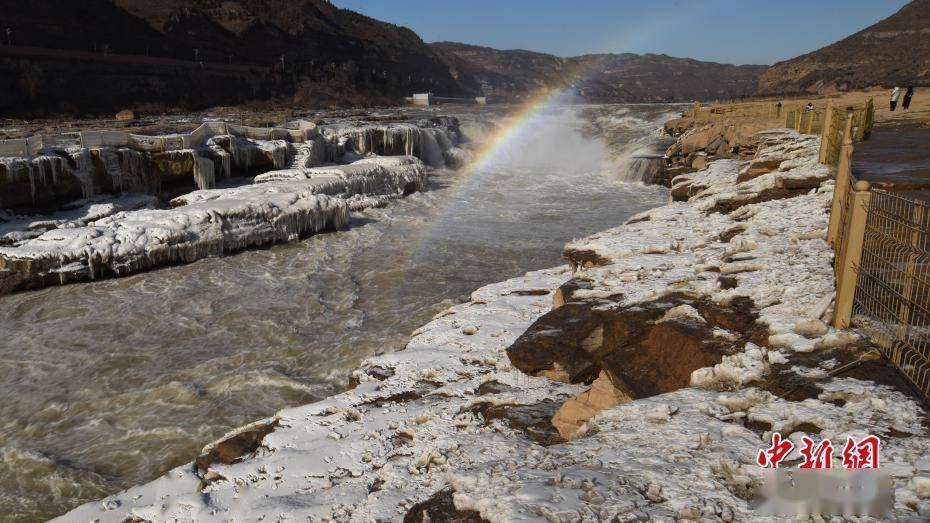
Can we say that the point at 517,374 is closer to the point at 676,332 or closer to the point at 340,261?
the point at 676,332

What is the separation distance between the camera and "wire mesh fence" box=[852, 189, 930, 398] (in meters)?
3.56

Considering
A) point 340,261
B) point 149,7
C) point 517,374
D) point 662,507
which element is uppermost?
point 149,7

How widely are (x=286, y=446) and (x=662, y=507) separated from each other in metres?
2.93

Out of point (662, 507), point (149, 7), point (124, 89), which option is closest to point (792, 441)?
point (662, 507)

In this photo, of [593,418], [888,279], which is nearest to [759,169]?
[888,279]

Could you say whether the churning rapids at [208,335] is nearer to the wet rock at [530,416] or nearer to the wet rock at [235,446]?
the wet rock at [235,446]

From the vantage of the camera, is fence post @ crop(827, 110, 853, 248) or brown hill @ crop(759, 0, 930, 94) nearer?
fence post @ crop(827, 110, 853, 248)

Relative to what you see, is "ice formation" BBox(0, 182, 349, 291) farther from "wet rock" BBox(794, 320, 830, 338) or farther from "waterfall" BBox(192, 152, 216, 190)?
"wet rock" BBox(794, 320, 830, 338)

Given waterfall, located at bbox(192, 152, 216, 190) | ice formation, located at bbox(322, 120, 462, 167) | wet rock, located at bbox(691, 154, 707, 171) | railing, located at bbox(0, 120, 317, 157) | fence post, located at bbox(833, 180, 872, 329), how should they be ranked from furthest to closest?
1. ice formation, located at bbox(322, 120, 462, 167)
2. wet rock, located at bbox(691, 154, 707, 171)
3. waterfall, located at bbox(192, 152, 216, 190)
4. railing, located at bbox(0, 120, 317, 157)
5. fence post, located at bbox(833, 180, 872, 329)

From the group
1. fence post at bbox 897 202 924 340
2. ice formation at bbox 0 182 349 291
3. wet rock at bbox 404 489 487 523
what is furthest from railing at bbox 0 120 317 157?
fence post at bbox 897 202 924 340

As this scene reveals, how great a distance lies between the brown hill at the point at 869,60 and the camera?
59.5 meters

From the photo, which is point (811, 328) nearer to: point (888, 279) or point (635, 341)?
point (888, 279)

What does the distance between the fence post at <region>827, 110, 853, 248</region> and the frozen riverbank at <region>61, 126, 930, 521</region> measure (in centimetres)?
24

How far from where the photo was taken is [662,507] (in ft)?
9.16
